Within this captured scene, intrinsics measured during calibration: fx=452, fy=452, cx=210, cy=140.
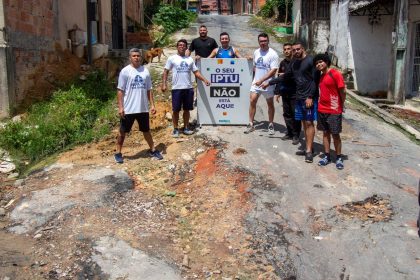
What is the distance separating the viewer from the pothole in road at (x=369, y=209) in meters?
5.37

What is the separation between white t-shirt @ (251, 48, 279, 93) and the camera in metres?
7.62

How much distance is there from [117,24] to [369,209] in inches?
546

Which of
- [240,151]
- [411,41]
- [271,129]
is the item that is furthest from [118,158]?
[411,41]

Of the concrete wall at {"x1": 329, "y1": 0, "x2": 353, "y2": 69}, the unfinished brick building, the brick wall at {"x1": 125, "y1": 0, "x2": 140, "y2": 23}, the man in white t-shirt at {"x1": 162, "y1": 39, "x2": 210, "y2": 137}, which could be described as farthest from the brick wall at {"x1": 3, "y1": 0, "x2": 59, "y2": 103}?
the concrete wall at {"x1": 329, "y1": 0, "x2": 353, "y2": 69}

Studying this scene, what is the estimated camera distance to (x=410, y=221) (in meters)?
5.26

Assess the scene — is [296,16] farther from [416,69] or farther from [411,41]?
[416,69]

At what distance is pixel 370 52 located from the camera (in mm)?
15742

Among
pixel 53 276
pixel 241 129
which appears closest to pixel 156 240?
pixel 53 276

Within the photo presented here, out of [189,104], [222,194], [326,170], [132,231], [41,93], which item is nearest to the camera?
[132,231]

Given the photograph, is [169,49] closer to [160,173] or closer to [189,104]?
[189,104]

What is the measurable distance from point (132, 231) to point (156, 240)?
33 centimetres

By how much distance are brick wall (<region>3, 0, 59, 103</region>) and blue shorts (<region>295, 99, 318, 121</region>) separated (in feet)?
A: 17.8

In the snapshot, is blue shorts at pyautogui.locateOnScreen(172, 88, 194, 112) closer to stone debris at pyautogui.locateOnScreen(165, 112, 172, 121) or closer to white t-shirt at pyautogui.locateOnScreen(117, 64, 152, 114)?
white t-shirt at pyautogui.locateOnScreen(117, 64, 152, 114)

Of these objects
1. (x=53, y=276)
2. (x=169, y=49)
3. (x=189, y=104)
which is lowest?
(x=53, y=276)
